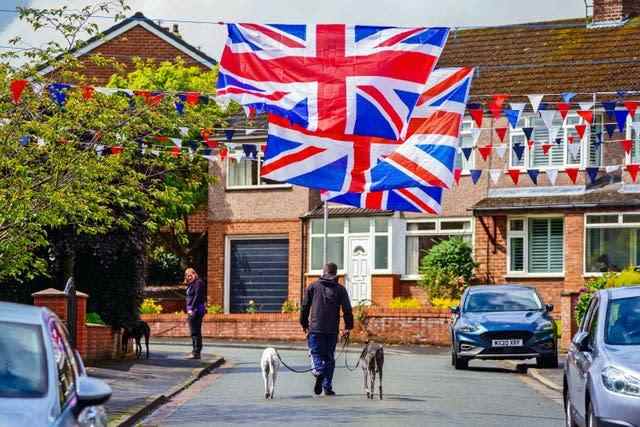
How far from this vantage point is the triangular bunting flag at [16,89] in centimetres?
1934

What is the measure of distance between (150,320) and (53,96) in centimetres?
2586

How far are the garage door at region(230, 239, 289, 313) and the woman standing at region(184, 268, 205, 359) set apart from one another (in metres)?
21.6

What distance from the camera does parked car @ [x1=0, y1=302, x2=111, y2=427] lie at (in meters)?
8.70

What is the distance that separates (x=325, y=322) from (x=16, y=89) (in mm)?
5288

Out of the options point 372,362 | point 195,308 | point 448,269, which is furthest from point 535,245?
point 372,362

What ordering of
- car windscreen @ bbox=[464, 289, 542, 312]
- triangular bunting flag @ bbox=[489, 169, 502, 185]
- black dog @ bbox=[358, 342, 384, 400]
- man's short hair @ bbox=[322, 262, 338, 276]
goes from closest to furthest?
black dog @ bbox=[358, 342, 384, 400] → man's short hair @ bbox=[322, 262, 338, 276] → car windscreen @ bbox=[464, 289, 542, 312] → triangular bunting flag @ bbox=[489, 169, 502, 185]

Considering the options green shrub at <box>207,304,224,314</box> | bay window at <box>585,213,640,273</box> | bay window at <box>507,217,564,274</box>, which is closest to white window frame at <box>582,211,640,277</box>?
bay window at <box>585,213,640,273</box>

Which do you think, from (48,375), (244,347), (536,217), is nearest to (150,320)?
(244,347)

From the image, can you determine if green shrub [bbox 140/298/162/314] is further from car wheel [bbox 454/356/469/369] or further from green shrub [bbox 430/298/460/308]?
car wheel [bbox 454/356/469/369]

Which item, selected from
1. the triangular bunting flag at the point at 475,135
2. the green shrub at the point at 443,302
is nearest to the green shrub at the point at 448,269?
the green shrub at the point at 443,302

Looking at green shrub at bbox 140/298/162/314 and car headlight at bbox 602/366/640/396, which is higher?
green shrub at bbox 140/298/162/314

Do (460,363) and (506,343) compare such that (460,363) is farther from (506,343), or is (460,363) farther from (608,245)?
(608,245)

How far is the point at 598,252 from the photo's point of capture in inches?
1850

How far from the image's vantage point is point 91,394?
9.03 metres
